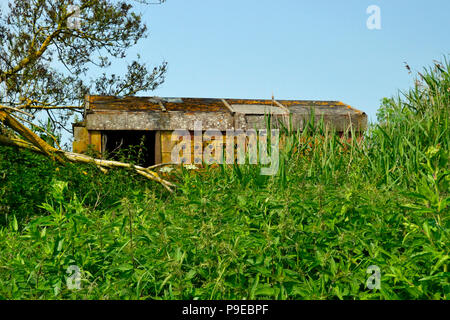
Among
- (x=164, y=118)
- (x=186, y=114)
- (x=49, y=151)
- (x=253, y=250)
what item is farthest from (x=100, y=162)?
(x=253, y=250)

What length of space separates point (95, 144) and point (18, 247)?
5.86 meters

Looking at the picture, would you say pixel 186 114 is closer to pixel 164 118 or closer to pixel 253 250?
pixel 164 118

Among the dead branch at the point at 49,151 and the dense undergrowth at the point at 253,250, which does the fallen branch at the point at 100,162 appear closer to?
the dead branch at the point at 49,151

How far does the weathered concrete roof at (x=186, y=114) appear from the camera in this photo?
9.71 meters

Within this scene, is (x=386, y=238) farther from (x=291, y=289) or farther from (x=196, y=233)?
(x=196, y=233)

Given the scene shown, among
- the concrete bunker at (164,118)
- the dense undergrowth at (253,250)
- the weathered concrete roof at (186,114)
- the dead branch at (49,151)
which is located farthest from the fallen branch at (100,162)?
the dense undergrowth at (253,250)

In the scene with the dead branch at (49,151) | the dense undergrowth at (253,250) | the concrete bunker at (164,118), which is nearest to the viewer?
the dense undergrowth at (253,250)

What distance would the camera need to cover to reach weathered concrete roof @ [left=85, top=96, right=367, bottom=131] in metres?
9.71

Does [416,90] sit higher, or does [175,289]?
[416,90]

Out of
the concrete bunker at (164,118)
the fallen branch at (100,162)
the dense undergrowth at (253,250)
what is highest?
the concrete bunker at (164,118)

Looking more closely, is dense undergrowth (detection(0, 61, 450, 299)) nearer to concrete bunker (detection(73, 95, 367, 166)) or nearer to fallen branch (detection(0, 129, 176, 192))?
fallen branch (detection(0, 129, 176, 192))

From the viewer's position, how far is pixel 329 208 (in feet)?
11.0

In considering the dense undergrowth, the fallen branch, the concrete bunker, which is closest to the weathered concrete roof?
the concrete bunker
